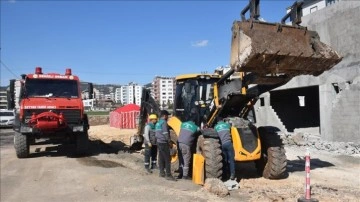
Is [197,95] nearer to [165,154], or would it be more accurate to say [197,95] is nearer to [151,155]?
[165,154]

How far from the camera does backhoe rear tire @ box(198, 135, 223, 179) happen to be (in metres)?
8.30

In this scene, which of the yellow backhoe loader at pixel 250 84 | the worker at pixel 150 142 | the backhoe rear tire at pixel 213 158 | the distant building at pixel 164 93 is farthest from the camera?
the distant building at pixel 164 93

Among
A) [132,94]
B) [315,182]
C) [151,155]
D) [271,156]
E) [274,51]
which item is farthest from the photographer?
[132,94]

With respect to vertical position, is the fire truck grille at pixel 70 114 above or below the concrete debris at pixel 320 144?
above

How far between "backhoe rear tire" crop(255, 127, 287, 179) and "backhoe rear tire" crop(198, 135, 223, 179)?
138 centimetres

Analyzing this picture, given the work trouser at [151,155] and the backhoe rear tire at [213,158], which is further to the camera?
the work trouser at [151,155]

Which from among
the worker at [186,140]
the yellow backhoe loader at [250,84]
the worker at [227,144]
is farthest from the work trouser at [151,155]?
the worker at [227,144]

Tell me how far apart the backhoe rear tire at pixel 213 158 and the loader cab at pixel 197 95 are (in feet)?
3.15

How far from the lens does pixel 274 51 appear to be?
24.7 feet

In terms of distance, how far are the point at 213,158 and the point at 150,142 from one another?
8.06 feet

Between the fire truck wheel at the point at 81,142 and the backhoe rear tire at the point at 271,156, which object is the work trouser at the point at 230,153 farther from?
the fire truck wheel at the point at 81,142

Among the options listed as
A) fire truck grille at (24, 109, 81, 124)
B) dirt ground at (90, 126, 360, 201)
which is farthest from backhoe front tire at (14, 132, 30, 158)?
dirt ground at (90, 126, 360, 201)

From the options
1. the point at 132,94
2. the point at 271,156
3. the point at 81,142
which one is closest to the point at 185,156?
the point at 271,156

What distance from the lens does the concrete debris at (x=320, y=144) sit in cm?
1407
